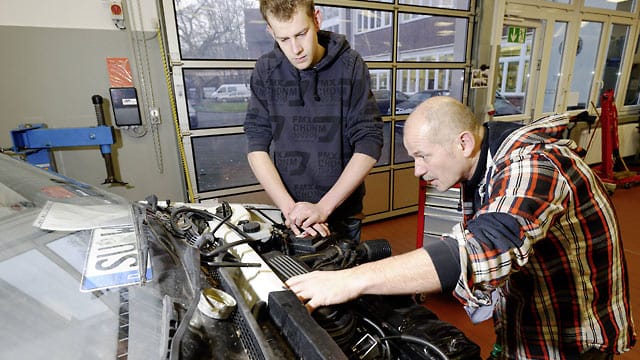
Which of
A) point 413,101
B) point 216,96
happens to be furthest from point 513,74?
point 216,96

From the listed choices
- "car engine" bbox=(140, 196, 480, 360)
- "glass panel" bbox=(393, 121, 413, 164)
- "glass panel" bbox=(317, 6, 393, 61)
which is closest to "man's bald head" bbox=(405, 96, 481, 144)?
"car engine" bbox=(140, 196, 480, 360)

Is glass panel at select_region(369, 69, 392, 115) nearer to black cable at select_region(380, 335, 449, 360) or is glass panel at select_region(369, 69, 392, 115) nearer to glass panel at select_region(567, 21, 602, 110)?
black cable at select_region(380, 335, 449, 360)

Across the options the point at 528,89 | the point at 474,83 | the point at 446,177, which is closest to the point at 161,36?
the point at 446,177

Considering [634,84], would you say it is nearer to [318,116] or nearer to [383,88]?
[383,88]

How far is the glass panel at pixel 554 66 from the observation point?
15.8 ft

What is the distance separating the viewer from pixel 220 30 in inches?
108

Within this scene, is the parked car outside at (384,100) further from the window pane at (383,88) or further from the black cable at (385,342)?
the black cable at (385,342)

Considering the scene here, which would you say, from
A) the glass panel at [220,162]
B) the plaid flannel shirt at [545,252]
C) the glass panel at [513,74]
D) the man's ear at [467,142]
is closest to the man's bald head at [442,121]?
the man's ear at [467,142]

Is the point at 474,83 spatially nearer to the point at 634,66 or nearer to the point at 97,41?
the point at 97,41

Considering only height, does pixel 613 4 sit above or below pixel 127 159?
above

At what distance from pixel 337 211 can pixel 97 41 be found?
2.15m

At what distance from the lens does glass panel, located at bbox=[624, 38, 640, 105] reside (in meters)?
5.79

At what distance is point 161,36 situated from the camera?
2.46m

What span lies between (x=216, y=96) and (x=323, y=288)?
2461 millimetres
